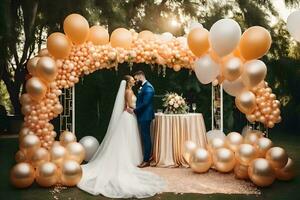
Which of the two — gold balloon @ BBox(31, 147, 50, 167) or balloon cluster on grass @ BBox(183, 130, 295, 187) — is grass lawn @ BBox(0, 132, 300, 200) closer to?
balloon cluster on grass @ BBox(183, 130, 295, 187)

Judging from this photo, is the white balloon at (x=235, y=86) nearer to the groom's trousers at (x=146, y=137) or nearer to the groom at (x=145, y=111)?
the groom at (x=145, y=111)

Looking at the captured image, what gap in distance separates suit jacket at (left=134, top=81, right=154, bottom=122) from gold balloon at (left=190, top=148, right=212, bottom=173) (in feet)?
3.78

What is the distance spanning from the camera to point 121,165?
7.01 meters

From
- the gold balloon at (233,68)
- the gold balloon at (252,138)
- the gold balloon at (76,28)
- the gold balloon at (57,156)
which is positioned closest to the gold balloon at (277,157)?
the gold balloon at (252,138)

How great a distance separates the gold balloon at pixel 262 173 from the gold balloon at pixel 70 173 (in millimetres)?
2530

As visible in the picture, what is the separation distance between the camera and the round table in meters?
7.96

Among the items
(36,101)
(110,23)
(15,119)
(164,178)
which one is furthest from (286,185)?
(15,119)

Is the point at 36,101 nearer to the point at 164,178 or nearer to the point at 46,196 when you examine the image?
the point at 46,196

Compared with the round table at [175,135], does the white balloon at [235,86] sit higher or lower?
higher

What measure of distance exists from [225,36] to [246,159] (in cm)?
189

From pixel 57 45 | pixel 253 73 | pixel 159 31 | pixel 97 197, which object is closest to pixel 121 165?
pixel 97 197

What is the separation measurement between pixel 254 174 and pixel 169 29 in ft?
24.3

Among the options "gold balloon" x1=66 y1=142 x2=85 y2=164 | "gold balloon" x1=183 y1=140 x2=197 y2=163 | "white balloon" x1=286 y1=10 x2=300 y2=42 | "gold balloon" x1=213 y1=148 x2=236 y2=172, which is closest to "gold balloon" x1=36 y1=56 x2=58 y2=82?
"gold balloon" x1=66 y1=142 x2=85 y2=164

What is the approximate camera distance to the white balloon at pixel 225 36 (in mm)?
6617
